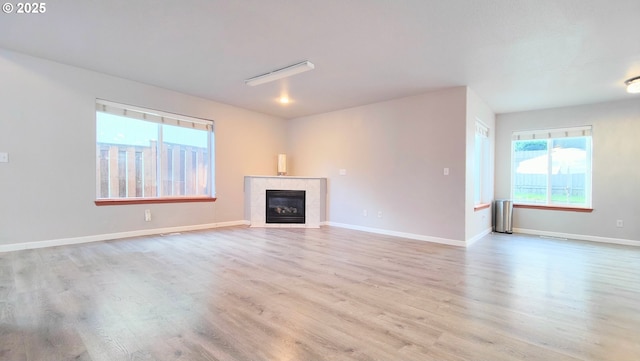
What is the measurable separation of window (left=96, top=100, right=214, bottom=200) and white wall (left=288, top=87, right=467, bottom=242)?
2483 millimetres

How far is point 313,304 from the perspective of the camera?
2.34 meters

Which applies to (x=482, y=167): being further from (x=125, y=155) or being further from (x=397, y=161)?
(x=125, y=155)

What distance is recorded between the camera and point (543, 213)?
18.9 feet

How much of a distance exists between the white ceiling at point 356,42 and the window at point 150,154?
2.51 feet

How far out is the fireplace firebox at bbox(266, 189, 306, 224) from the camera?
20.7 ft

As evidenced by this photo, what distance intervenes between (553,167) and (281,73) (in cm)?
577

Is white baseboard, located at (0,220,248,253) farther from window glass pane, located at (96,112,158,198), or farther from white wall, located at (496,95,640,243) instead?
white wall, located at (496,95,640,243)

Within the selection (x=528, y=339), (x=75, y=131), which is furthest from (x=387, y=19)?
(x=75, y=131)

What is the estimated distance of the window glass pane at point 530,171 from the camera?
19.3ft

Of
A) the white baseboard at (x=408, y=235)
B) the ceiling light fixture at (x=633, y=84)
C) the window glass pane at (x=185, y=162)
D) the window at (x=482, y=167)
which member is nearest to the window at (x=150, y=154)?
the window glass pane at (x=185, y=162)

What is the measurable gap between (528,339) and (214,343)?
2047 mm
